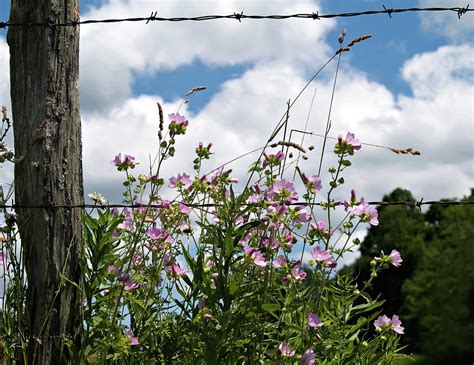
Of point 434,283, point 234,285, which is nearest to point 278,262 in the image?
point 234,285

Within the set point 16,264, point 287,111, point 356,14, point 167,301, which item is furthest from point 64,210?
point 356,14

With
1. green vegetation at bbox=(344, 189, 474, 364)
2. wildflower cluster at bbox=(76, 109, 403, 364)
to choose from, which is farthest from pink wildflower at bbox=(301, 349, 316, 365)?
green vegetation at bbox=(344, 189, 474, 364)

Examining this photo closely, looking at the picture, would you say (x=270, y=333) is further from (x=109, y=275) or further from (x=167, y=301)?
(x=109, y=275)

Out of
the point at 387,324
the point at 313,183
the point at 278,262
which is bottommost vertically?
the point at 387,324

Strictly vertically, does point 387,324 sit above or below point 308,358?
above

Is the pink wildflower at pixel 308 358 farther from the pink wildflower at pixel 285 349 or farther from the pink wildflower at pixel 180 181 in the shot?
the pink wildflower at pixel 180 181

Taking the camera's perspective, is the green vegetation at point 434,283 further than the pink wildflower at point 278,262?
Yes

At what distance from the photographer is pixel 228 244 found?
126 inches

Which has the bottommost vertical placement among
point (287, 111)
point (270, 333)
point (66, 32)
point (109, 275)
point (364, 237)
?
point (270, 333)

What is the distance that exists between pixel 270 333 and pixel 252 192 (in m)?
0.62

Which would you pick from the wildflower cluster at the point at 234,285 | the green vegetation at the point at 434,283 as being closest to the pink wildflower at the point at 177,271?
the wildflower cluster at the point at 234,285

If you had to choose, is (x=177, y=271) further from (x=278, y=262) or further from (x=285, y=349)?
(x=285, y=349)

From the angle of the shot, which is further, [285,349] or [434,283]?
[434,283]

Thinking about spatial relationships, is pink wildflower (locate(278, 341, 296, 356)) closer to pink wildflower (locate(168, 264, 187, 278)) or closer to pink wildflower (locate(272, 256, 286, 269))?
pink wildflower (locate(272, 256, 286, 269))
